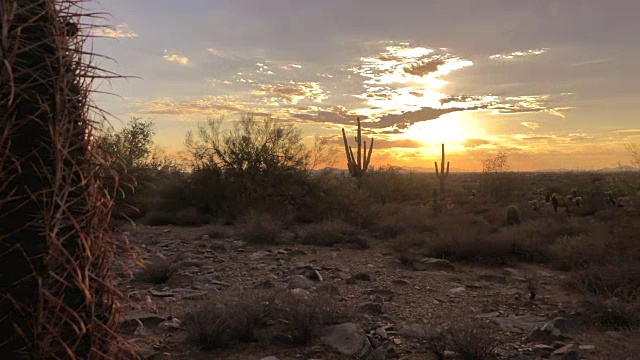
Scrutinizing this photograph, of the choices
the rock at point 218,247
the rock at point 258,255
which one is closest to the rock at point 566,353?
the rock at point 258,255

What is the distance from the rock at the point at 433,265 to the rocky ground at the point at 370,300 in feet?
0.07

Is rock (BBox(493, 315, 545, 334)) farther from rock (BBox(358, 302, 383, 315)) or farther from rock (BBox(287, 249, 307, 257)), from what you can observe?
rock (BBox(287, 249, 307, 257))

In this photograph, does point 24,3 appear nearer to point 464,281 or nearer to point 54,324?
point 54,324

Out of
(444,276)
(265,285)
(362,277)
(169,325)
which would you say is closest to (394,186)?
(444,276)

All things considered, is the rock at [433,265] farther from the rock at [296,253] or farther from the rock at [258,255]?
the rock at [258,255]

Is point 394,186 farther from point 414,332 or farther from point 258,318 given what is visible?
point 258,318

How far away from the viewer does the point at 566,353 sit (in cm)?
534

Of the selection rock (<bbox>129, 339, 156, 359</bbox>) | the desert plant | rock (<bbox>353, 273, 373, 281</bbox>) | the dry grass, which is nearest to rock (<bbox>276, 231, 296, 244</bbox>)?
rock (<bbox>353, 273, 373, 281</bbox>)

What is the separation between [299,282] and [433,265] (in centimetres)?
334

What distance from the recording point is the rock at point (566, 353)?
5309mm

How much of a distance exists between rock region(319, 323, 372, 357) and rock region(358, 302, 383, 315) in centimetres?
95

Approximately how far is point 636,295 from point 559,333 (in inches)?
86.2

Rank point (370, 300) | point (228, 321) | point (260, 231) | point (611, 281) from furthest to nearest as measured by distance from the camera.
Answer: point (260, 231), point (611, 281), point (370, 300), point (228, 321)

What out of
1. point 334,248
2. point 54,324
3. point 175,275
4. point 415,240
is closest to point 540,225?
point 415,240
